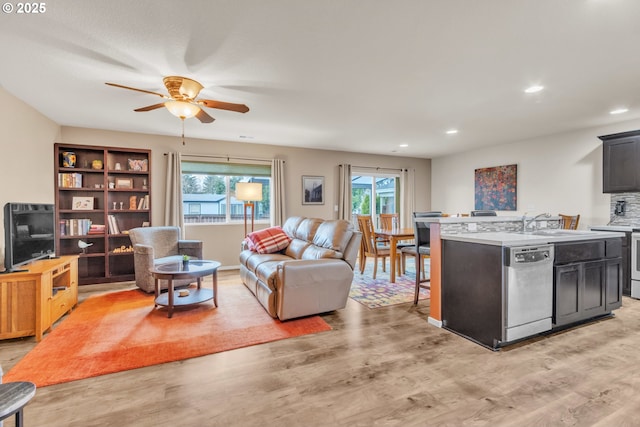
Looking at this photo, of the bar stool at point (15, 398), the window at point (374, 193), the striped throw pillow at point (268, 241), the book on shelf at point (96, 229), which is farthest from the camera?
the window at point (374, 193)

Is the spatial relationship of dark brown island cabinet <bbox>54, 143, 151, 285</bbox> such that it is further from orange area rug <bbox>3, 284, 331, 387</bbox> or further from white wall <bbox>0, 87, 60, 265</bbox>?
orange area rug <bbox>3, 284, 331, 387</bbox>

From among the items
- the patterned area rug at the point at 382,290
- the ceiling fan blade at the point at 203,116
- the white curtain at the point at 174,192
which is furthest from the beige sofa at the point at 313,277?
the white curtain at the point at 174,192

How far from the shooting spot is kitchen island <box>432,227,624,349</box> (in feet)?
8.00

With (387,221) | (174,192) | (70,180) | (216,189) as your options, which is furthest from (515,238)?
(70,180)

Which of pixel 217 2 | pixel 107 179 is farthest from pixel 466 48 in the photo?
pixel 107 179

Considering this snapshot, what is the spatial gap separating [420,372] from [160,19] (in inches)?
120

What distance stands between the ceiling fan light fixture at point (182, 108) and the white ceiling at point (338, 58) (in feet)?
0.87

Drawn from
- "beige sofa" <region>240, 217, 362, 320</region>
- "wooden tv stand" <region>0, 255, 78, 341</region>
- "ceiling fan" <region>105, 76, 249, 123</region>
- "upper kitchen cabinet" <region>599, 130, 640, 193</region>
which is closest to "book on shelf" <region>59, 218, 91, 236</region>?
"wooden tv stand" <region>0, 255, 78, 341</region>

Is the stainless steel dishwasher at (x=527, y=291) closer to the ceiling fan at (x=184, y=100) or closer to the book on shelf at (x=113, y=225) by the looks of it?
the ceiling fan at (x=184, y=100)

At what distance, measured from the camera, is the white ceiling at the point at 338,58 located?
192 centimetres

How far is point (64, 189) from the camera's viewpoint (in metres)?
4.54

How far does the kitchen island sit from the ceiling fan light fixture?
2.84 meters

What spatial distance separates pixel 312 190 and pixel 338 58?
3.99 meters

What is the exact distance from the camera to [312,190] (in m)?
6.41
